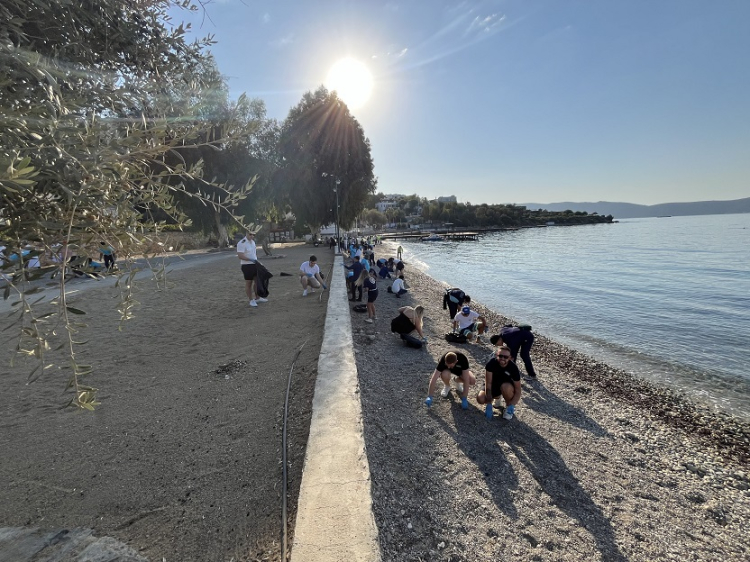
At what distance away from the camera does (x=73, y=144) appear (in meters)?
1.51

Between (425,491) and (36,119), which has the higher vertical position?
(36,119)

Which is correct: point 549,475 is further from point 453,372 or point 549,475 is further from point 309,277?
point 309,277

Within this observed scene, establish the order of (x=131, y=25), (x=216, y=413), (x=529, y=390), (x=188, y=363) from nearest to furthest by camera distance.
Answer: (x=131, y=25), (x=216, y=413), (x=188, y=363), (x=529, y=390)

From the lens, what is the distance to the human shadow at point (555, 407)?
17.4 ft

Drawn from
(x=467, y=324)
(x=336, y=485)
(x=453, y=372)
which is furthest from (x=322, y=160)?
(x=336, y=485)

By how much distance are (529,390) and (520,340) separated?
90 cm

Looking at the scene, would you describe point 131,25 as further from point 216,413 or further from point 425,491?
point 425,491

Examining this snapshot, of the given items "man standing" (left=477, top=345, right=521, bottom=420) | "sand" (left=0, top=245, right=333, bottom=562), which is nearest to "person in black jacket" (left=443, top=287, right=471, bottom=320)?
"sand" (left=0, top=245, right=333, bottom=562)

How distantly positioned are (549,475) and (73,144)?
4.74 metres

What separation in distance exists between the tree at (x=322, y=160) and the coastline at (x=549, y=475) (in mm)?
28156

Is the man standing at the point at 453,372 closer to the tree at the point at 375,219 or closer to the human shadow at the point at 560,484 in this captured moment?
the human shadow at the point at 560,484

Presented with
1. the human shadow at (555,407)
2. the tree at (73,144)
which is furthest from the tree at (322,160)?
the tree at (73,144)

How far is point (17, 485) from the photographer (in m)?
3.04

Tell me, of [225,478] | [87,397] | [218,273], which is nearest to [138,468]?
[225,478]
